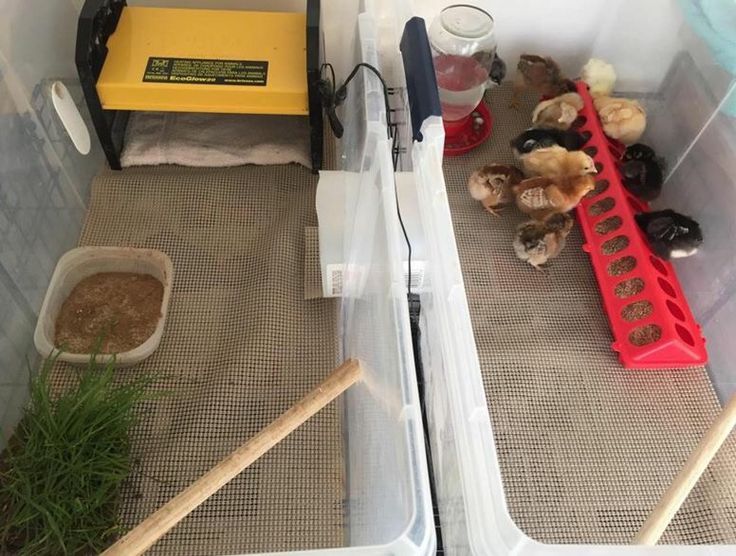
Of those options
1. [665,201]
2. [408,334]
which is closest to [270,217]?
[408,334]

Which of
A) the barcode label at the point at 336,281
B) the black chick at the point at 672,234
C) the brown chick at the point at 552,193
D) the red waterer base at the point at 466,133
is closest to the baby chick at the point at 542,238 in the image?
the brown chick at the point at 552,193

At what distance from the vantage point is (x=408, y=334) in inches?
28.0

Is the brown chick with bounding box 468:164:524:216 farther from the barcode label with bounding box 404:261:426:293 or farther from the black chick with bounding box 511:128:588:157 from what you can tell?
the barcode label with bounding box 404:261:426:293

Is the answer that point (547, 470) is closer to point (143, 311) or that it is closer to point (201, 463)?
point (201, 463)

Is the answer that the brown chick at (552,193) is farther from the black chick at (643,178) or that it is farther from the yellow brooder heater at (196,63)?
the yellow brooder heater at (196,63)

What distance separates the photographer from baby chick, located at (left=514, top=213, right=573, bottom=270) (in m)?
1.21

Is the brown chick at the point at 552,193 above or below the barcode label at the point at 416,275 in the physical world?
below

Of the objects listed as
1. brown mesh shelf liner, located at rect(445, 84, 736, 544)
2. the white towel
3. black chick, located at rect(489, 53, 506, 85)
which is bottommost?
brown mesh shelf liner, located at rect(445, 84, 736, 544)

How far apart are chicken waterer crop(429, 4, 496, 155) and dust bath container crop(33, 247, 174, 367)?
64cm

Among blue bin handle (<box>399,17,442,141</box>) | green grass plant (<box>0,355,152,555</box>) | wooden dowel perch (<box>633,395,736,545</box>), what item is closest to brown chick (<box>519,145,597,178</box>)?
blue bin handle (<box>399,17,442,141</box>)

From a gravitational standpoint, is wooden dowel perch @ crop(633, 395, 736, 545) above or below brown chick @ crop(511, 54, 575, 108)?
above

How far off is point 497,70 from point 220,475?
1054 mm

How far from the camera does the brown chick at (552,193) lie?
120 centimetres

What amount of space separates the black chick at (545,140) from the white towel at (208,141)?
430 mm
